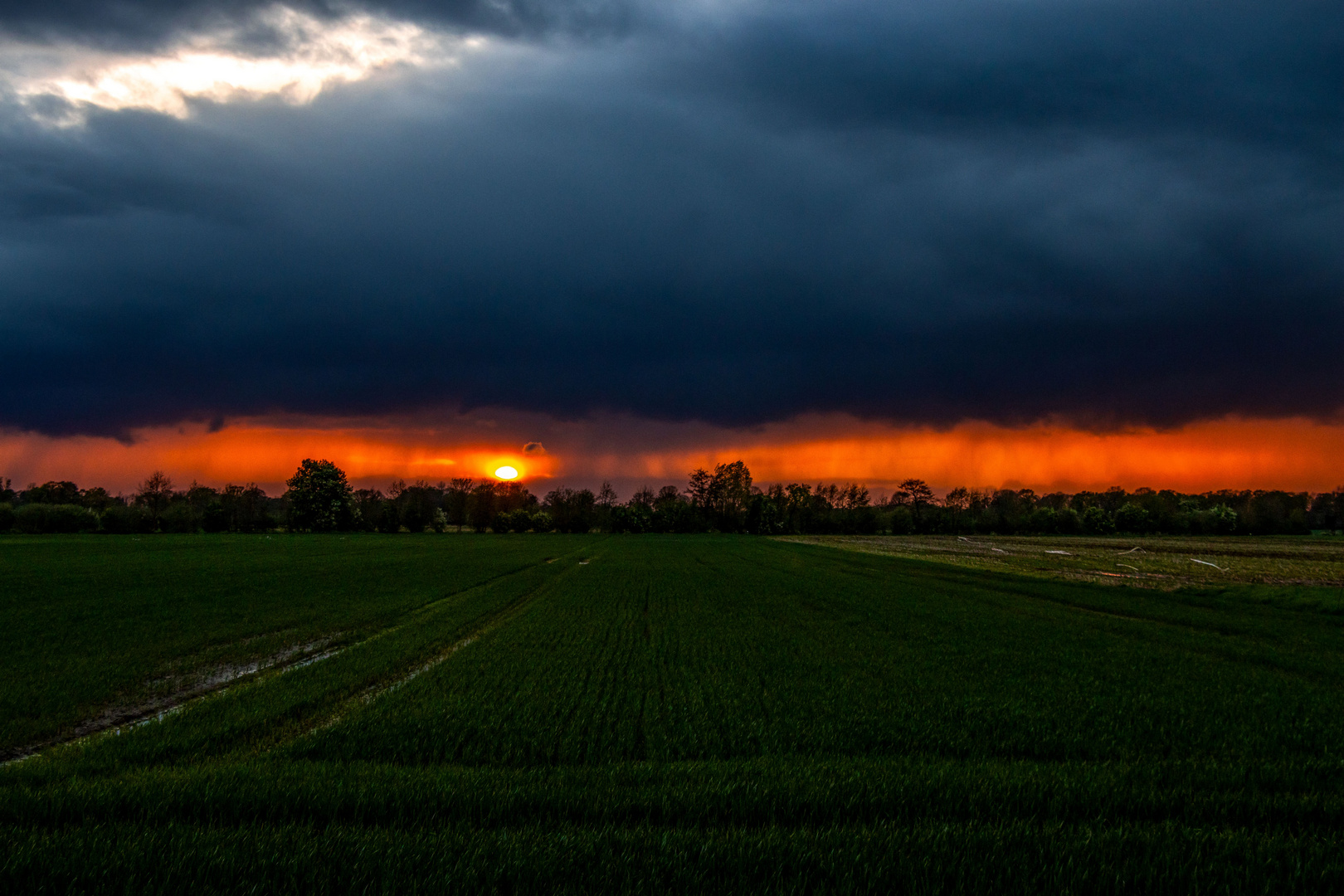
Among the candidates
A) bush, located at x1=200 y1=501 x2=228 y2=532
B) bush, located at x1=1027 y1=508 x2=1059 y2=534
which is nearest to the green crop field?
bush, located at x1=200 y1=501 x2=228 y2=532

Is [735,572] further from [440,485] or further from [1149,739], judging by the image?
[440,485]

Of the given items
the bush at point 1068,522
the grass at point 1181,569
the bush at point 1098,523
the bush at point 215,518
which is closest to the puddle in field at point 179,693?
the grass at point 1181,569

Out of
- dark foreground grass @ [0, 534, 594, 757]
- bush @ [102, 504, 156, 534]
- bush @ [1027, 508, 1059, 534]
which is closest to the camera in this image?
dark foreground grass @ [0, 534, 594, 757]

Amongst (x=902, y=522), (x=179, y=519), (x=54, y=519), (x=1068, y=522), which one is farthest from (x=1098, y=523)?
(x=54, y=519)

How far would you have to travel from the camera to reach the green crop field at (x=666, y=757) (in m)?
5.01

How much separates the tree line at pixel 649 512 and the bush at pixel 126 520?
2.08 feet

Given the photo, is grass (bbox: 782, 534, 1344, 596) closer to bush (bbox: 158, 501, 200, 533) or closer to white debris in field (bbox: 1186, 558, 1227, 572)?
white debris in field (bbox: 1186, 558, 1227, 572)

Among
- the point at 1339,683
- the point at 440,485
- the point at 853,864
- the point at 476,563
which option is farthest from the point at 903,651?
the point at 440,485

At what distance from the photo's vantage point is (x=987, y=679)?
1249cm

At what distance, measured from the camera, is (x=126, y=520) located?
128 meters

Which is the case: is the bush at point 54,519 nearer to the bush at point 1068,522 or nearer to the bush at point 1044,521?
the bush at point 1044,521

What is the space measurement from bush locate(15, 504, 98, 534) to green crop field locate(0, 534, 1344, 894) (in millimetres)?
138656

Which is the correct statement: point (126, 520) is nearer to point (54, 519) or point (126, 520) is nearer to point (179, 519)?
point (179, 519)

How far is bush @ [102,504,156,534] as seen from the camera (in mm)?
126812
